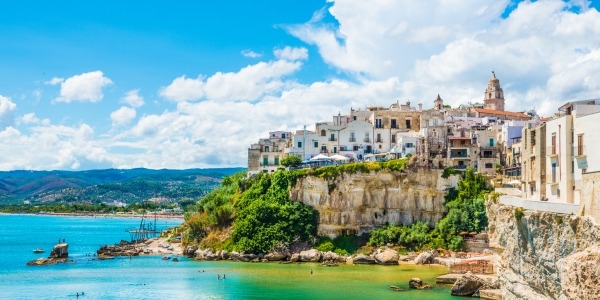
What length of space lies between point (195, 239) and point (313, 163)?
15.2 m

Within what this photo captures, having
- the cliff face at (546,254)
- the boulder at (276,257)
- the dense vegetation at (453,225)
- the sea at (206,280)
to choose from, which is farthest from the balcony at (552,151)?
the boulder at (276,257)

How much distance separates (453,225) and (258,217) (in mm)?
18956

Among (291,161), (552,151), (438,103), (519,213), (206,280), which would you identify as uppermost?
(438,103)

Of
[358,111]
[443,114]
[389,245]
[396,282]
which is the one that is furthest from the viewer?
[358,111]

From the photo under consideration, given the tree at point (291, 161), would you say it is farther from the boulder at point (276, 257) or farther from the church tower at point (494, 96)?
the church tower at point (494, 96)

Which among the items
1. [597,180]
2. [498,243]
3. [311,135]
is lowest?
[498,243]

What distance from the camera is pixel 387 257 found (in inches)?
2344

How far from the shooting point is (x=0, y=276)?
193 ft

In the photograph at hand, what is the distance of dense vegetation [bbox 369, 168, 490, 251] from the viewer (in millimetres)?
61250

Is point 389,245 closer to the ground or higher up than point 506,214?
closer to the ground

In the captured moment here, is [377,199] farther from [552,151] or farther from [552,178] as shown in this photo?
[552,151]

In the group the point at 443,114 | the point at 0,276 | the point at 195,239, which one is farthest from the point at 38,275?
the point at 443,114

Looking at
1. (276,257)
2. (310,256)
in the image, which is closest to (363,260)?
(310,256)

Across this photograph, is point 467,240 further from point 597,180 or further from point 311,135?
point 597,180
